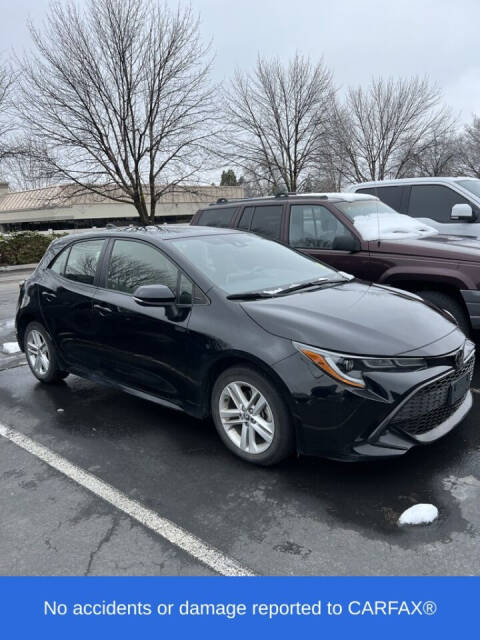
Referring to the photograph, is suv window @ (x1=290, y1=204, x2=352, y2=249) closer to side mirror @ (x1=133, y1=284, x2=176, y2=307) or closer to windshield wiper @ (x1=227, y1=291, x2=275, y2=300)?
windshield wiper @ (x1=227, y1=291, x2=275, y2=300)

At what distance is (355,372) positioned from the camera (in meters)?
→ 2.98

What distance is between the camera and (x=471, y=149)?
39.2m

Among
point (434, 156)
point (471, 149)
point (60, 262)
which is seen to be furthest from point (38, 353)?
point (471, 149)

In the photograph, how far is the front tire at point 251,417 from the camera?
3.20 metres

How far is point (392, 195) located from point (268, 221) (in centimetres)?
287

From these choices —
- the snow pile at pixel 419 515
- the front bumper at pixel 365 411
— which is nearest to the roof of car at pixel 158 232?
the front bumper at pixel 365 411

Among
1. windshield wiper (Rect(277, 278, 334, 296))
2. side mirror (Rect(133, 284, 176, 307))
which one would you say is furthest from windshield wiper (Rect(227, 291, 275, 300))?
side mirror (Rect(133, 284, 176, 307))

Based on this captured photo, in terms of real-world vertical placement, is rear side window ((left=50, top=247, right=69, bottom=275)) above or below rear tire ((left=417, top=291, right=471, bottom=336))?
above

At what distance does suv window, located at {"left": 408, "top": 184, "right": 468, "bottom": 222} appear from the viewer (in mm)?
7832

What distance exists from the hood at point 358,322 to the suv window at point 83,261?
5.81ft

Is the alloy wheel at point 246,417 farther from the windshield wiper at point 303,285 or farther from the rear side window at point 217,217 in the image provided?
the rear side window at point 217,217

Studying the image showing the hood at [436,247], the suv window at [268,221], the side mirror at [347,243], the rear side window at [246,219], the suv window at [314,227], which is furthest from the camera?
the rear side window at [246,219]

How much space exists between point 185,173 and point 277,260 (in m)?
17.1

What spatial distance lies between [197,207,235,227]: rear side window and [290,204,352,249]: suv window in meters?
0.94
